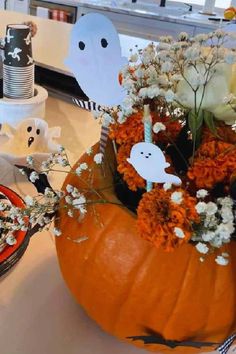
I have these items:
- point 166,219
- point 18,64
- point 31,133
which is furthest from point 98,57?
point 18,64

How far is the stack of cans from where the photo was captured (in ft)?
3.29

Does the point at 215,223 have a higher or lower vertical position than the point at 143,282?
higher

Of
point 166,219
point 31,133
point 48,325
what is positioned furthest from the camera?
point 31,133

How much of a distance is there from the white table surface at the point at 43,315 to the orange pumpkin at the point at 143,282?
67 millimetres

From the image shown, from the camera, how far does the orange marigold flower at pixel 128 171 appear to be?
1.46 feet

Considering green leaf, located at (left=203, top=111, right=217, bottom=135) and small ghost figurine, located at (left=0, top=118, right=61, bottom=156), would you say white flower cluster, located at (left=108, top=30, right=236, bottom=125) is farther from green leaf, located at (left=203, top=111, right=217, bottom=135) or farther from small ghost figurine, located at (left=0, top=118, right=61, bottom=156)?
small ghost figurine, located at (left=0, top=118, right=61, bottom=156)

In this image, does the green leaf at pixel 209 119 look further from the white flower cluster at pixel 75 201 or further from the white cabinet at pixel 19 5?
the white cabinet at pixel 19 5

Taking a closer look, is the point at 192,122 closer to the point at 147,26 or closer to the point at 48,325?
the point at 48,325

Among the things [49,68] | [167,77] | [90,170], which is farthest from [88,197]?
[49,68]

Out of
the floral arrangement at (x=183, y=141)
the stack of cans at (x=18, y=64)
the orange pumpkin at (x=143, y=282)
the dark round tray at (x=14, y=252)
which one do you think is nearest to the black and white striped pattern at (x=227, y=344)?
the orange pumpkin at (x=143, y=282)

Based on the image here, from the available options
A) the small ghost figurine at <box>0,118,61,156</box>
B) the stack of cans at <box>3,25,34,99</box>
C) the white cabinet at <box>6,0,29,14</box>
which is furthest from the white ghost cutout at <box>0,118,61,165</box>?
the white cabinet at <box>6,0,29,14</box>

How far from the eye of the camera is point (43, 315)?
0.58 metres

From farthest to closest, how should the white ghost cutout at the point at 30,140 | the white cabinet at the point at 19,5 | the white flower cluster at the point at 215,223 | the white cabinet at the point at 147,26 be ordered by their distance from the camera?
the white cabinet at the point at 19,5 < the white cabinet at the point at 147,26 < the white ghost cutout at the point at 30,140 < the white flower cluster at the point at 215,223

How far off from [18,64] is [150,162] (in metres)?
0.75
